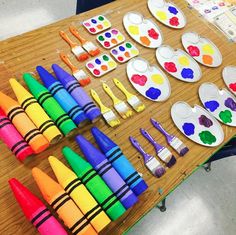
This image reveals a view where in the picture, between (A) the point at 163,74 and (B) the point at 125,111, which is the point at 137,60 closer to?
(A) the point at 163,74

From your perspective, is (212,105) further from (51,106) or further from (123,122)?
(51,106)

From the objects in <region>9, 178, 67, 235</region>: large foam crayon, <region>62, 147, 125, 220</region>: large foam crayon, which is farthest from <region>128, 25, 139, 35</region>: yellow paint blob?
<region>9, 178, 67, 235</region>: large foam crayon

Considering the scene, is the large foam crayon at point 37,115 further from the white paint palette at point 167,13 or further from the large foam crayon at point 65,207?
the white paint palette at point 167,13

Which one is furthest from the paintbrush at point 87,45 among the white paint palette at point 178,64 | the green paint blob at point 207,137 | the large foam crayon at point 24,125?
the green paint blob at point 207,137

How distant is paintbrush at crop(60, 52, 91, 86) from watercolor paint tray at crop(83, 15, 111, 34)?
0.54ft

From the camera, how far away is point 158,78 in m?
1.07

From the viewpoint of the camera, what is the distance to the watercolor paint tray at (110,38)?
1094 mm

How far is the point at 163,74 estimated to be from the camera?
3.57 feet

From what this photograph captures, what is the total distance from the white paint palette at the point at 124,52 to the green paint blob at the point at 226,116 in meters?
0.36

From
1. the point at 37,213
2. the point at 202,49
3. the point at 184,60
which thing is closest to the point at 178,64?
the point at 184,60

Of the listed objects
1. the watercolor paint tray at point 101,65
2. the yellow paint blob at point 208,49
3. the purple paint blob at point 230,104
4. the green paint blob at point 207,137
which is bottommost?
the green paint blob at point 207,137

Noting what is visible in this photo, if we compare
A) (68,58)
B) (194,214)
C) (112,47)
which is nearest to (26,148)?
(68,58)

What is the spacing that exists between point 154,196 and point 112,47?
53cm

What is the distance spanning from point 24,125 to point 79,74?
0.86 feet
